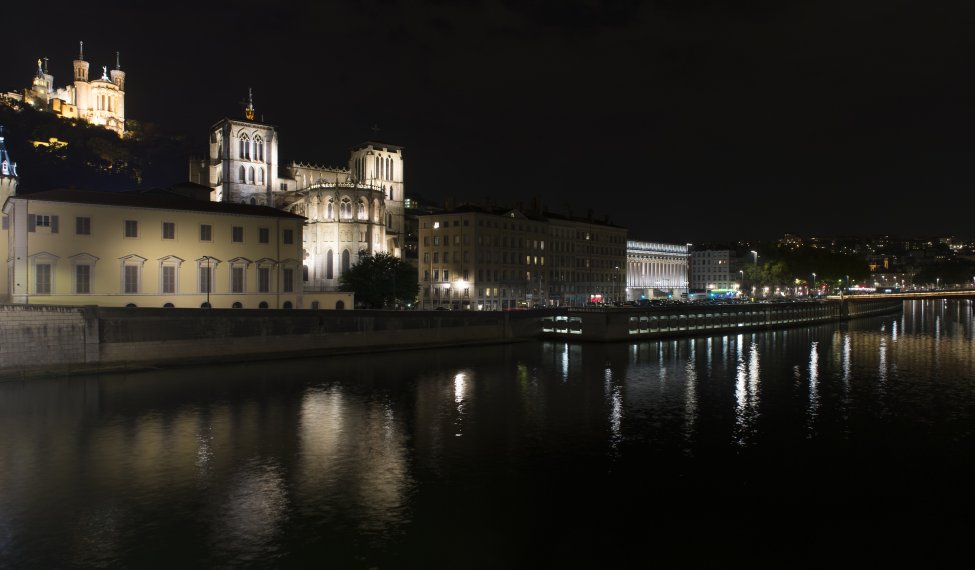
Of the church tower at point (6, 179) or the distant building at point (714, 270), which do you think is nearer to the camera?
the church tower at point (6, 179)

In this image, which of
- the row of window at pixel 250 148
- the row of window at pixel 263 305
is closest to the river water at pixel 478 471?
the row of window at pixel 263 305

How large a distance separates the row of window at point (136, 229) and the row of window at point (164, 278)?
7.56 feet

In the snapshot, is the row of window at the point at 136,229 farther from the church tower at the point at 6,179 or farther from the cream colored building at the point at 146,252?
the church tower at the point at 6,179

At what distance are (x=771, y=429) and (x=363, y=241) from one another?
7013 cm

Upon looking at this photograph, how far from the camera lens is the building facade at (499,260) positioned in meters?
101

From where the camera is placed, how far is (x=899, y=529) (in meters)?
21.7

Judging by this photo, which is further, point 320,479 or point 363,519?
point 320,479

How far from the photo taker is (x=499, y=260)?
104562mm

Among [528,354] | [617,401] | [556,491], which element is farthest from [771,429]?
[528,354]

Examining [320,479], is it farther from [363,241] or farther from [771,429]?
[363,241]

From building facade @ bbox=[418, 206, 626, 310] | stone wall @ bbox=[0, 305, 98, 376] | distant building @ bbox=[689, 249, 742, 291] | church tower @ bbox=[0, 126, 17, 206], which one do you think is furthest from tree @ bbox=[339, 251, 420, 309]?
distant building @ bbox=[689, 249, 742, 291]

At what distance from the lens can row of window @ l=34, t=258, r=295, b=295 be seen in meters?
52.8

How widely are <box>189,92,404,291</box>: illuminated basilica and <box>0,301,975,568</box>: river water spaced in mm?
46338

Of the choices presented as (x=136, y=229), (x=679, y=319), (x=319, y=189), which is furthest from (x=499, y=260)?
(x=136, y=229)
